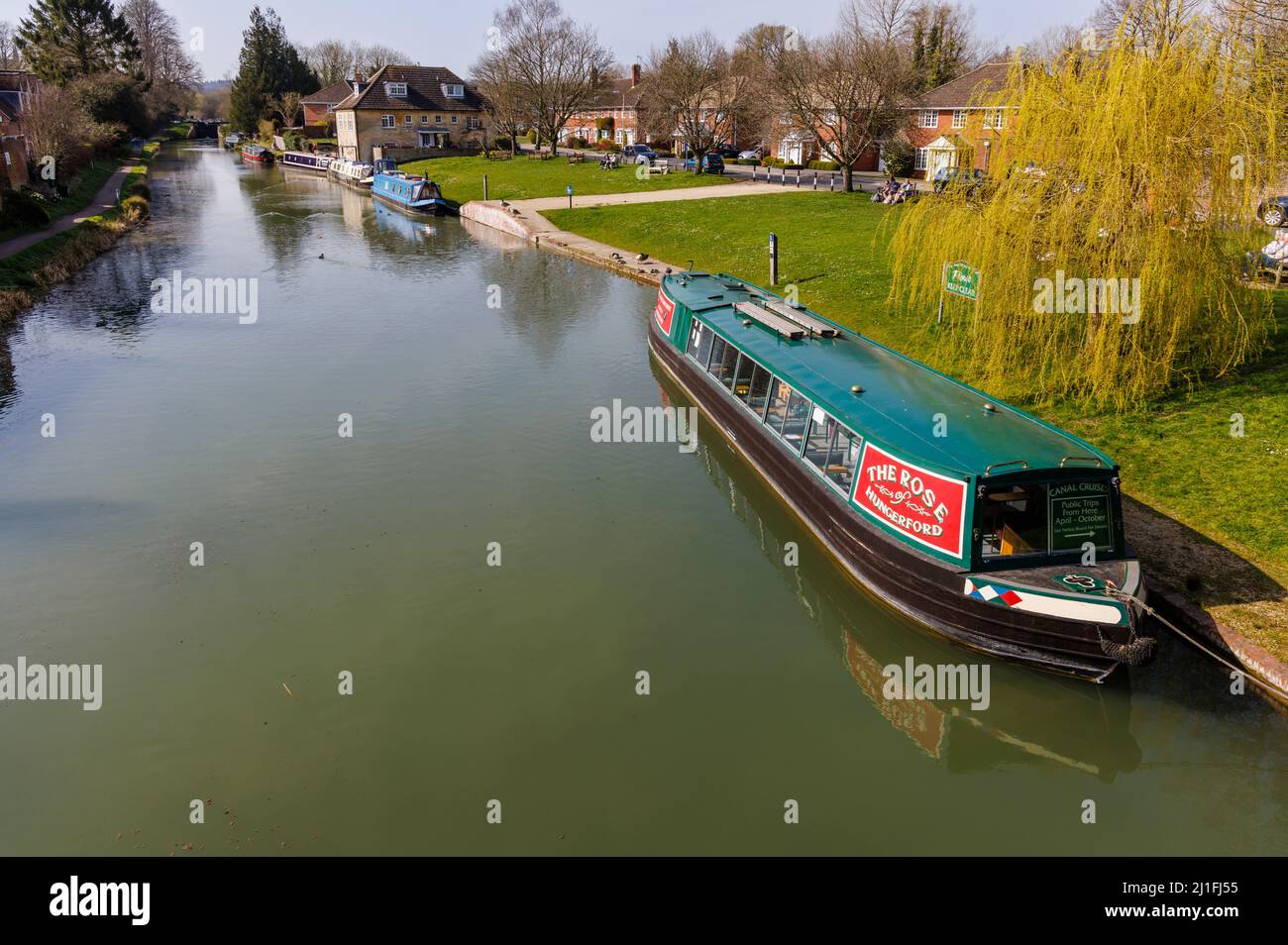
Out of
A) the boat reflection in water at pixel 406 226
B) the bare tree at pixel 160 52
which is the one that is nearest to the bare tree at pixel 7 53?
the bare tree at pixel 160 52

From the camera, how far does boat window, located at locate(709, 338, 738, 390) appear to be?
16.4 metres

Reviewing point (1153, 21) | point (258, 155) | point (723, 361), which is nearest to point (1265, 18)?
point (1153, 21)

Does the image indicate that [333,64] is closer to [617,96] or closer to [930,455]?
[617,96]

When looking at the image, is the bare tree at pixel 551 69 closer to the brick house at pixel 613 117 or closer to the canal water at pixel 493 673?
the brick house at pixel 613 117

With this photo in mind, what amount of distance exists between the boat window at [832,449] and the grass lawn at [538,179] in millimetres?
36956

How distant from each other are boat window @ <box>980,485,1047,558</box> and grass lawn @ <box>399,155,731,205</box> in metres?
39.9

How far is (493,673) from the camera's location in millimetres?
10203

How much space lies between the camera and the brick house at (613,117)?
74338 millimetres

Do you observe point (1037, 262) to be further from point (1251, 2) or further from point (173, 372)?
point (173, 372)

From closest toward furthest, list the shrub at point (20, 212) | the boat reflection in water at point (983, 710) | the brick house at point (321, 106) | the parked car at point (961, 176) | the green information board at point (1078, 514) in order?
the boat reflection in water at point (983, 710)
the green information board at point (1078, 514)
the parked car at point (961, 176)
the shrub at point (20, 212)
the brick house at point (321, 106)

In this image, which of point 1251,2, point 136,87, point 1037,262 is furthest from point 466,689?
point 136,87

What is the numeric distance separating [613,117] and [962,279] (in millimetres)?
71827

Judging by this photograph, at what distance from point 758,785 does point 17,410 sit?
1780 cm
